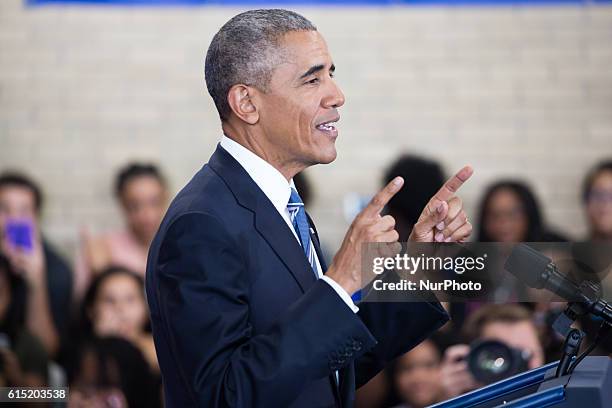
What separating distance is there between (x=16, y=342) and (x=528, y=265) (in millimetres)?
3184

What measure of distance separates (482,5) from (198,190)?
10.0 feet

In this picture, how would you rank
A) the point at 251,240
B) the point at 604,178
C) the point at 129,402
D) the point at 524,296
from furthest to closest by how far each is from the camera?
the point at 604,178 → the point at 129,402 → the point at 524,296 → the point at 251,240

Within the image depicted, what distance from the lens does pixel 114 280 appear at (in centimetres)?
422

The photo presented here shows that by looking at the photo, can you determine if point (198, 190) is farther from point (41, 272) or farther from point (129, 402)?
point (41, 272)

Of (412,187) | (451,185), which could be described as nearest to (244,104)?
(451,185)

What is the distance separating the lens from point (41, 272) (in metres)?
4.41

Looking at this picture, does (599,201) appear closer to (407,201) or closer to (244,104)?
(407,201)

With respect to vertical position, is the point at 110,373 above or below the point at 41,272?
below

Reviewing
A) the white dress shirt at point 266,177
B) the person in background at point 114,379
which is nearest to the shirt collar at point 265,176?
the white dress shirt at point 266,177

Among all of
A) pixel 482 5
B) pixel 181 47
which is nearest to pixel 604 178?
pixel 482 5

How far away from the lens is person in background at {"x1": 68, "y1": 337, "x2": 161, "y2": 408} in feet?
12.5

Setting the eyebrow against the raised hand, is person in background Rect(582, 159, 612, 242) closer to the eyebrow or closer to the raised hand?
the eyebrow

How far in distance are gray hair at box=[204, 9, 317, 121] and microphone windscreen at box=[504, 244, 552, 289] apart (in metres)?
0.53

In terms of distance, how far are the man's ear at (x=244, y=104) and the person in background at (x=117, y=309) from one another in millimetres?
2452
